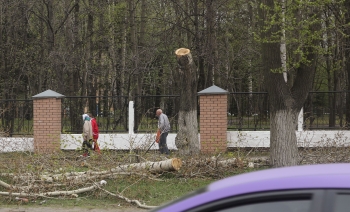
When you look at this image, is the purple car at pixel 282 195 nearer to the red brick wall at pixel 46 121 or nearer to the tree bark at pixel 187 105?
the tree bark at pixel 187 105

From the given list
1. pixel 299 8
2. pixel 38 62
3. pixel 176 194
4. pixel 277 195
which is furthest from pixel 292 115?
pixel 38 62

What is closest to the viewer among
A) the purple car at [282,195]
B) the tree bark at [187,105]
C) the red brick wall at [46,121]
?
the purple car at [282,195]

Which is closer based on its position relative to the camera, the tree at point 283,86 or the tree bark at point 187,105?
the tree at point 283,86

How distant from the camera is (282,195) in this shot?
2.29 m

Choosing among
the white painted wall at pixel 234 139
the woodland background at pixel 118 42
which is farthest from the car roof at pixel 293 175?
the woodland background at pixel 118 42

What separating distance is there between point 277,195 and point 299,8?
10.2 meters

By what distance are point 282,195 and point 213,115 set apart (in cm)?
1339

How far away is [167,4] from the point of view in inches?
1103

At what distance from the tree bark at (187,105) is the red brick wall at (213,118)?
39.2 inches

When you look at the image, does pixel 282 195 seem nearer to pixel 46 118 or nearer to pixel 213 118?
pixel 213 118

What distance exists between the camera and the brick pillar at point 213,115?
1557 cm

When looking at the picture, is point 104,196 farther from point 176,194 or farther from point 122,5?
point 122,5

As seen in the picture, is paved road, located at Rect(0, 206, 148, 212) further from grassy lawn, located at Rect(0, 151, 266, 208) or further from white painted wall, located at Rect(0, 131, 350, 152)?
white painted wall, located at Rect(0, 131, 350, 152)

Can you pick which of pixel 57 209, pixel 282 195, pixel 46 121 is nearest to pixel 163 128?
pixel 46 121
